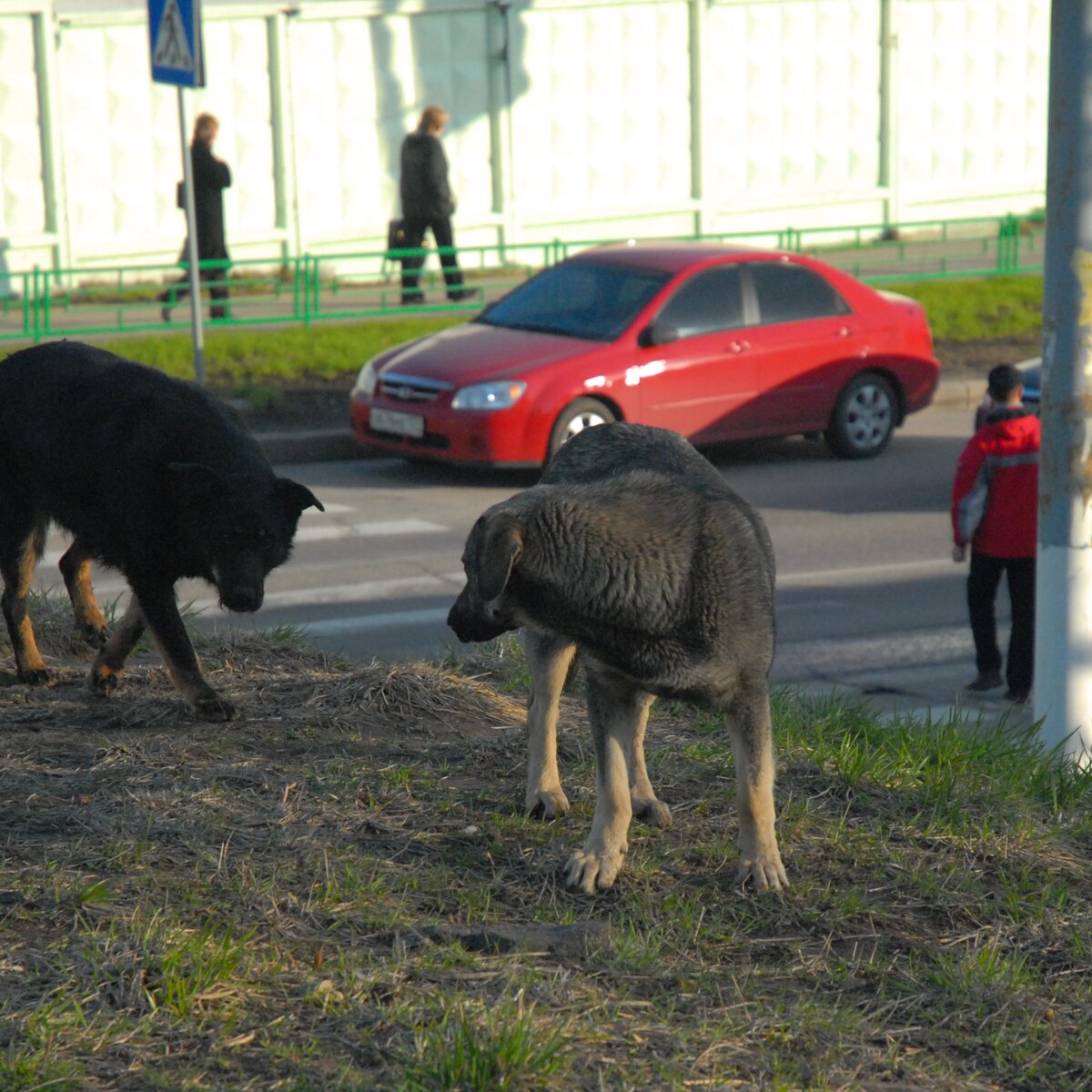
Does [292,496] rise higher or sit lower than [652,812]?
higher

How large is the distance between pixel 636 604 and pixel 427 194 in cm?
1607

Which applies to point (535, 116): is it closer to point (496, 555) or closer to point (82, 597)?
point (82, 597)

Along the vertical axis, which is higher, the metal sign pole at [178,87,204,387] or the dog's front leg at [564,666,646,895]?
the metal sign pole at [178,87,204,387]

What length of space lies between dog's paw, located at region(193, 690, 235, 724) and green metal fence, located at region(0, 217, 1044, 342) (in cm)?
1027

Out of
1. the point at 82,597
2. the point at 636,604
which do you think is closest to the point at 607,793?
the point at 636,604

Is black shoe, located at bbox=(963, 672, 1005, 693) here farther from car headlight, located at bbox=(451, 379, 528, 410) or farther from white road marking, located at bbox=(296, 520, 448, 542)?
car headlight, located at bbox=(451, 379, 528, 410)

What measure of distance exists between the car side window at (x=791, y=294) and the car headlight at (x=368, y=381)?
3.13 m

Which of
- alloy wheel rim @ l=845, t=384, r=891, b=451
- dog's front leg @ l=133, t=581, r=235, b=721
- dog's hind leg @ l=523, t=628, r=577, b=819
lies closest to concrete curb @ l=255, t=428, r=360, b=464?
alloy wheel rim @ l=845, t=384, r=891, b=451

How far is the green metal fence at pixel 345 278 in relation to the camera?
17.2 metres

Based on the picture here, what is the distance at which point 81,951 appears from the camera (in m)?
3.95

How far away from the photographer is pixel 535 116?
23.2m

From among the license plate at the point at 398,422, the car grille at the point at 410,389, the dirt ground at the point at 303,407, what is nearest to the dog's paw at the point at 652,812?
the car grille at the point at 410,389

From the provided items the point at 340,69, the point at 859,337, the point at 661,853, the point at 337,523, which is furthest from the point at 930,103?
the point at 661,853

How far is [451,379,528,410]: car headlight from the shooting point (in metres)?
13.0
